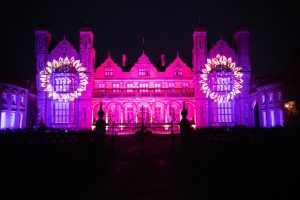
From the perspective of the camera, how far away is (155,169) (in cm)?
1234

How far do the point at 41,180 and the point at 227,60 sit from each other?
34885 millimetres

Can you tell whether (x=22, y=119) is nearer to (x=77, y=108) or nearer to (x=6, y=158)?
(x=77, y=108)

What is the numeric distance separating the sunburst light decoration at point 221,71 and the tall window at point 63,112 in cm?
1936

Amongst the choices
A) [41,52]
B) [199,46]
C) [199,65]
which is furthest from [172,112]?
[41,52]

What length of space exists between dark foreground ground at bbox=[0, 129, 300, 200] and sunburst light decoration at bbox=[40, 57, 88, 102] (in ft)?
74.8

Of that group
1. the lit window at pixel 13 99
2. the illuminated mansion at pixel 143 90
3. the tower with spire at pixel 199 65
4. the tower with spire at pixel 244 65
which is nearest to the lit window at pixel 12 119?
the lit window at pixel 13 99

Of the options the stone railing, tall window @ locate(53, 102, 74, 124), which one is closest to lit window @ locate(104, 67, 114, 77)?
the stone railing

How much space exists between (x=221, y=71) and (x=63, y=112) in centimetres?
2361

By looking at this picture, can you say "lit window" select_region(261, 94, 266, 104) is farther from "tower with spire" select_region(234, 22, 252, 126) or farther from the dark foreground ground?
the dark foreground ground

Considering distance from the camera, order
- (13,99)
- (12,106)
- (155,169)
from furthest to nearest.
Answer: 1. (13,99)
2. (12,106)
3. (155,169)

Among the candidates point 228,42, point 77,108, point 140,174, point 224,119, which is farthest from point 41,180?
point 228,42

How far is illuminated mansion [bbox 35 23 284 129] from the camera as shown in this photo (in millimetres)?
38406

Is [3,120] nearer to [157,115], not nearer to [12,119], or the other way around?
[12,119]

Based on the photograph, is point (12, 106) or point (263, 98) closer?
point (12, 106)
